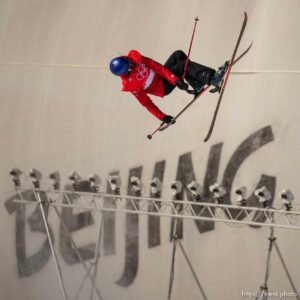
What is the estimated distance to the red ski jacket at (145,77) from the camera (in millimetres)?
7594

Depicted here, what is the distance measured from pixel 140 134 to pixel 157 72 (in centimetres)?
323

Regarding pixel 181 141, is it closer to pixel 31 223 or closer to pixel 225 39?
pixel 225 39

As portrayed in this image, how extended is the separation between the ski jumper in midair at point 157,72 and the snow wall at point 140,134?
1.66 meters

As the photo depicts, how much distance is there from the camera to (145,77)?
774cm

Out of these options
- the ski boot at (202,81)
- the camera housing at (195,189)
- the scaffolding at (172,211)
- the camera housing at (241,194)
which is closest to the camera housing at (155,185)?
the scaffolding at (172,211)

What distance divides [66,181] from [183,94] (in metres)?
2.28

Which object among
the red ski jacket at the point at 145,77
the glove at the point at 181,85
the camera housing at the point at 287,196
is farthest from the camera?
the camera housing at the point at 287,196

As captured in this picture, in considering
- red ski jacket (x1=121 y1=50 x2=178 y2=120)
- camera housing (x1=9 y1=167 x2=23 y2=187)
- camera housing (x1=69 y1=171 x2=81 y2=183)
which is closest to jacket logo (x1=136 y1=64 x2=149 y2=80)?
red ski jacket (x1=121 y1=50 x2=178 y2=120)

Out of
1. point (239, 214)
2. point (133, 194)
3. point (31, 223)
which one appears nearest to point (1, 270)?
point (31, 223)


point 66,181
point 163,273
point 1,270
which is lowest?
point 1,270

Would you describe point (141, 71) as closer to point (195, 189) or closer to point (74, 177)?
point (195, 189)

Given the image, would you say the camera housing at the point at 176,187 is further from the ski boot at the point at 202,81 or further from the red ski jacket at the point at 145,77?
the ski boot at the point at 202,81

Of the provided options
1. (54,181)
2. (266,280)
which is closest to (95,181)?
(54,181)

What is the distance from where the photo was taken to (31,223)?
468 inches
